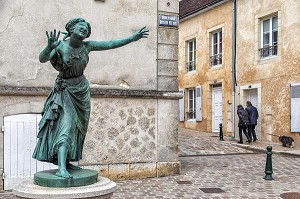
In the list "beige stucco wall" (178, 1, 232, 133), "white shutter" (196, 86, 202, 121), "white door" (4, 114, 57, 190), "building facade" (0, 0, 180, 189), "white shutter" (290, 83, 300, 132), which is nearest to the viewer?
"white door" (4, 114, 57, 190)

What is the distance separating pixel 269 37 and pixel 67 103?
1240 centimetres

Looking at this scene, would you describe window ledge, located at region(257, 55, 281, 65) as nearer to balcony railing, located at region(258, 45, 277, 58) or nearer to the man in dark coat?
balcony railing, located at region(258, 45, 277, 58)

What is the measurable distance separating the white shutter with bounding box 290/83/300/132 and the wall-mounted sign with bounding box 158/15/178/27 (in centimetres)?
641

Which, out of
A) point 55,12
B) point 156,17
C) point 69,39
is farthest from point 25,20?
point 69,39

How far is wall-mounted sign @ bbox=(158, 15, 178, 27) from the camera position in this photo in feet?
28.8

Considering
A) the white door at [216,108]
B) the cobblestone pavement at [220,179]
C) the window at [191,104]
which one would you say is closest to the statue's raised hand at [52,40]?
the cobblestone pavement at [220,179]

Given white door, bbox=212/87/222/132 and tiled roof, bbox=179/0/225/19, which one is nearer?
white door, bbox=212/87/222/132

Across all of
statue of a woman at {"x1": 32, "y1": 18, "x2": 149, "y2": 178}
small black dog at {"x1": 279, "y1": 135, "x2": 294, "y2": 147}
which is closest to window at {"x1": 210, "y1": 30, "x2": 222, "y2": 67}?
small black dog at {"x1": 279, "y1": 135, "x2": 294, "y2": 147}

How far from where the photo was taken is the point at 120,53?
27.9ft

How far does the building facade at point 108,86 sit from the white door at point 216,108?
9.30 m

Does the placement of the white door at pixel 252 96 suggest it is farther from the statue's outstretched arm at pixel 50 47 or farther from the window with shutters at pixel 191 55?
the statue's outstretched arm at pixel 50 47

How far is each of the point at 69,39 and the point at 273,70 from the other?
38.6 ft

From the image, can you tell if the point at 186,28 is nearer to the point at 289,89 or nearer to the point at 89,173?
the point at 289,89

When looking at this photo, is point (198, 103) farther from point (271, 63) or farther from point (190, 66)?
point (271, 63)
